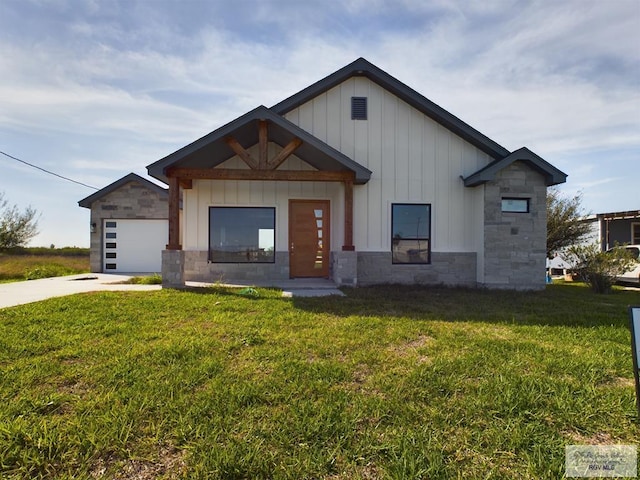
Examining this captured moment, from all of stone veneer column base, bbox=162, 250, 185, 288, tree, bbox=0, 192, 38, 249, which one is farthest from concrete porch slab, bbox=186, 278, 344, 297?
tree, bbox=0, 192, 38, 249

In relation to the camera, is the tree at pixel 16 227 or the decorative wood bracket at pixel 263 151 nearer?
the decorative wood bracket at pixel 263 151

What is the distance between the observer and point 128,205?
14.2 metres

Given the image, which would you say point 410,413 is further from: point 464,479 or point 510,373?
point 510,373

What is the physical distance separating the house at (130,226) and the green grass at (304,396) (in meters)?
9.25

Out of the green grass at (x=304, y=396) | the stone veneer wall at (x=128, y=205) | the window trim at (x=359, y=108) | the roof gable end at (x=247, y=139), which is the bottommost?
the green grass at (x=304, y=396)

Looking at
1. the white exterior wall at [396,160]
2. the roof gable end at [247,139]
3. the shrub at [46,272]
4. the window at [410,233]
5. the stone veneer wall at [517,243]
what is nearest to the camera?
the roof gable end at [247,139]

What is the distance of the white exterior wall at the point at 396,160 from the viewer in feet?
32.0

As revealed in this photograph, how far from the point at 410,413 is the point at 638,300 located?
9.27 m

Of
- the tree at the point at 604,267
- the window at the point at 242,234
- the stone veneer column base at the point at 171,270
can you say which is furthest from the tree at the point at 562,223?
the stone veneer column base at the point at 171,270

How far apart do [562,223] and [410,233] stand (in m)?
8.84

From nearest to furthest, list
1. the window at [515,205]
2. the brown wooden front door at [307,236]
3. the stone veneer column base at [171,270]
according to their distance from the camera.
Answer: the stone veneer column base at [171,270] < the window at [515,205] < the brown wooden front door at [307,236]

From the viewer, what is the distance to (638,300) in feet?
27.4

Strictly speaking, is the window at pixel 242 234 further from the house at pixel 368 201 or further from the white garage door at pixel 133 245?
the white garage door at pixel 133 245

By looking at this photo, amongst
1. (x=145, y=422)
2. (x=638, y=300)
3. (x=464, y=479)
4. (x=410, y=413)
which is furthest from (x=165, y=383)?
(x=638, y=300)
